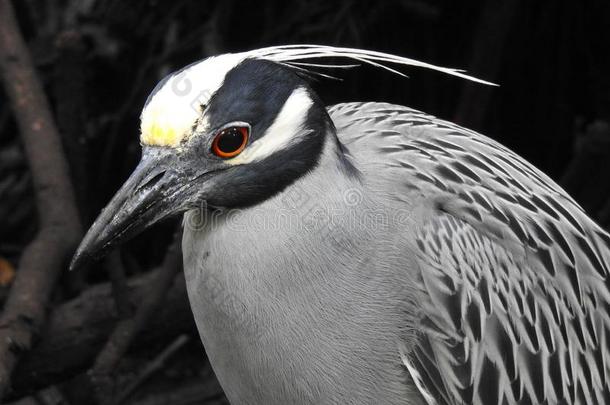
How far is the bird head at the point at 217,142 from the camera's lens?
101 inches

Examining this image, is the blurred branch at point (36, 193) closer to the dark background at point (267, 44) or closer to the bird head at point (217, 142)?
the dark background at point (267, 44)

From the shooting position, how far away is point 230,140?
2.62 meters

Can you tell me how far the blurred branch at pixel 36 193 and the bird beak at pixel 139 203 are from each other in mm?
793

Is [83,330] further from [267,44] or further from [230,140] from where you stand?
[267,44]

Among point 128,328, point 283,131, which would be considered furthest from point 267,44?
point 283,131

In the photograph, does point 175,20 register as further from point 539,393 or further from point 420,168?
point 539,393

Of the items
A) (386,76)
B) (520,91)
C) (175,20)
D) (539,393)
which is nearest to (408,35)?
(386,76)

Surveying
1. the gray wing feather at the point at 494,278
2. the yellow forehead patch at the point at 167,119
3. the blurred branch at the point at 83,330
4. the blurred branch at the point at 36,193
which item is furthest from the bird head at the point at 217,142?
the blurred branch at the point at 83,330

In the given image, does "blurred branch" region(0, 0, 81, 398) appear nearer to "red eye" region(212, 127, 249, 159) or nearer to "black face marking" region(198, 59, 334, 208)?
"black face marking" region(198, 59, 334, 208)

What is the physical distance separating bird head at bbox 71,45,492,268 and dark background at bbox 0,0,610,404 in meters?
1.22

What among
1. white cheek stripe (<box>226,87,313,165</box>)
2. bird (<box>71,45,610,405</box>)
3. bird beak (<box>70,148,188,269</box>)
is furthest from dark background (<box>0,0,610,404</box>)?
white cheek stripe (<box>226,87,313,165</box>)

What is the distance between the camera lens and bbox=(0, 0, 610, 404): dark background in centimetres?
424

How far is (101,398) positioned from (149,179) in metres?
1.27

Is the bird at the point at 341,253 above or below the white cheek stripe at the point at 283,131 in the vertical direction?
below
